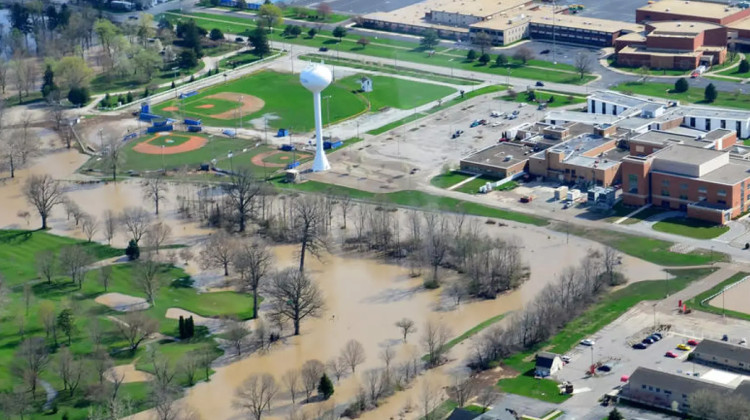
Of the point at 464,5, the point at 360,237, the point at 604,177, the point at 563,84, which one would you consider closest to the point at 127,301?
the point at 360,237

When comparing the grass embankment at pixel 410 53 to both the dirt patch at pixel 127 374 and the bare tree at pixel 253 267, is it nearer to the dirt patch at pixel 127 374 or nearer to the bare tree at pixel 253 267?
the bare tree at pixel 253 267

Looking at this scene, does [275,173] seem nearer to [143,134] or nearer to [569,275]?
[143,134]

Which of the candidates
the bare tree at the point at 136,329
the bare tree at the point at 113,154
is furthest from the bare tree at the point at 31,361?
the bare tree at the point at 113,154

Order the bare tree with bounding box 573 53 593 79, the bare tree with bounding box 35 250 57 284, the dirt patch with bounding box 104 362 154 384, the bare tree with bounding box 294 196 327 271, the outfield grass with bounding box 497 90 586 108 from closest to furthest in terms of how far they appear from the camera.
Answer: the dirt patch with bounding box 104 362 154 384 → the bare tree with bounding box 35 250 57 284 → the bare tree with bounding box 294 196 327 271 → the outfield grass with bounding box 497 90 586 108 → the bare tree with bounding box 573 53 593 79

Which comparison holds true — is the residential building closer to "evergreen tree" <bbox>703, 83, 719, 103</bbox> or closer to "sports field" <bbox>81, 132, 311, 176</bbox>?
"sports field" <bbox>81, 132, 311, 176</bbox>

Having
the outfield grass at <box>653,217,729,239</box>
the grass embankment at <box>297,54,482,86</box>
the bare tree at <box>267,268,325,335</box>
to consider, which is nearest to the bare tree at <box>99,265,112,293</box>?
the bare tree at <box>267,268,325,335</box>

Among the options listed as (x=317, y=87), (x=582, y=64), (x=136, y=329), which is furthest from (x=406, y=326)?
(x=582, y=64)
